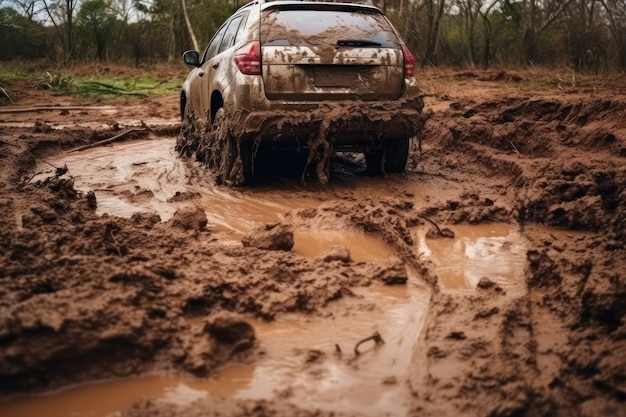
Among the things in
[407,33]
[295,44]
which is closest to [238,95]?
[295,44]

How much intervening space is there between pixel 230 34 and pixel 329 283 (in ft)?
13.7

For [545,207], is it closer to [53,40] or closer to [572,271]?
[572,271]

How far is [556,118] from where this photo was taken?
8078 millimetres

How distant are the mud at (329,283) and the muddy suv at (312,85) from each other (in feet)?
1.57

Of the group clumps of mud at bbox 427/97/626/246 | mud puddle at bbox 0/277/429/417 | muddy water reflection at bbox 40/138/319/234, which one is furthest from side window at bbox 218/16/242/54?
mud puddle at bbox 0/277/429/417

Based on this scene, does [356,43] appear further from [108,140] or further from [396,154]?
[108,140]

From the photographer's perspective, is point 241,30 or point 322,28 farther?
point 241,30

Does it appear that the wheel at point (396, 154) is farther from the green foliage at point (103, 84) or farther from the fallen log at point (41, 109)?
the green foliage at point (103, 84)

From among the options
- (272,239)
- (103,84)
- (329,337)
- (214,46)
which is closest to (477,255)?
(272,239)

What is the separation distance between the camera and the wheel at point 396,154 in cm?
659

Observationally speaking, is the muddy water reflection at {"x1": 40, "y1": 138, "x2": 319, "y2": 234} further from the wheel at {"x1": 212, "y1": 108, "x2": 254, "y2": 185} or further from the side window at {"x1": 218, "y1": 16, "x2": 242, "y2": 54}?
the side window at {"x1": 218, "y1": 16, "x2": 242, "y2": 54}

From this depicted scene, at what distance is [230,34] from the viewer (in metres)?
6.78

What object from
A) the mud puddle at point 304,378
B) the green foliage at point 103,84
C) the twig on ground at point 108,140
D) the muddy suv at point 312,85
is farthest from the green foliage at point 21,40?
the mud puddle at point 304,378

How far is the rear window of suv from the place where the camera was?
5.82 m
